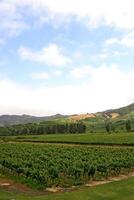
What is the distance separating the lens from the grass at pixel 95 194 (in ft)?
121

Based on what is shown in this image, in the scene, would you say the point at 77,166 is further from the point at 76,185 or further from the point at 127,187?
the point at 127,187

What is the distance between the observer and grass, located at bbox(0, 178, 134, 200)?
3681cm

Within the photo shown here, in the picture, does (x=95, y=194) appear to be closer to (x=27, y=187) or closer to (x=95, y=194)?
(x=95, y=194)

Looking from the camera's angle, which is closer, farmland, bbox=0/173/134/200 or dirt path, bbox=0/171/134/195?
farmland, bbox=0/173/134/200

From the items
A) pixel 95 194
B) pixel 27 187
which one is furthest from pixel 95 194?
pixel 27 187

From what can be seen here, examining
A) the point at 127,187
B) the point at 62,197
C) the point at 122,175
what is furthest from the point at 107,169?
the point at 62,197

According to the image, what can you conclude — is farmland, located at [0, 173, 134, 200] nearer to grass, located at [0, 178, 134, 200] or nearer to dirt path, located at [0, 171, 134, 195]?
grass, located at [0, 178, 134, 200]

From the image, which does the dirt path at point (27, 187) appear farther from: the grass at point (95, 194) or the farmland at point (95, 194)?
the grass at point (95, 194)

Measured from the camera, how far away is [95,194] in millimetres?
38344

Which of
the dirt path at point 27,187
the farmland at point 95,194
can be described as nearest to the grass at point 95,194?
the farmland at point 95,194

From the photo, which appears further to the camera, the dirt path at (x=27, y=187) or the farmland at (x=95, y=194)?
the dirt path at (x=27, y=187)

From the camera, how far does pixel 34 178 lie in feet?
164

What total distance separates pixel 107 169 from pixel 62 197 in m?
18.8

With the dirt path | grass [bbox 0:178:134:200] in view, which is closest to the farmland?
grass [bbox 0:178:134:200]
